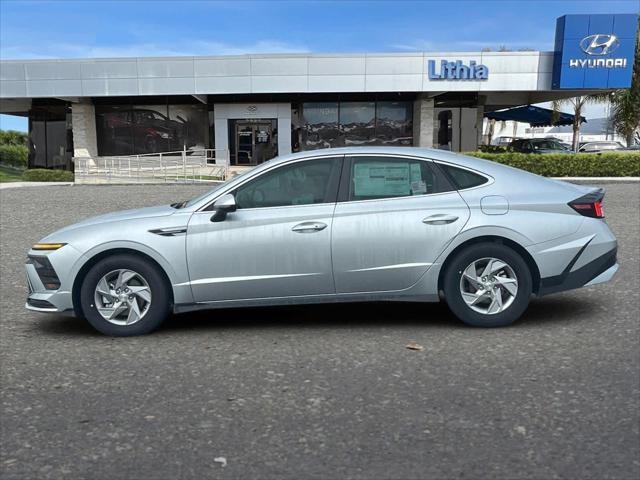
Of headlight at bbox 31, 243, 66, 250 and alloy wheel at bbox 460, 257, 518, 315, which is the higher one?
headlight at bbox 31, 243, 66, 250

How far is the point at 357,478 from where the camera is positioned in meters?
2.90

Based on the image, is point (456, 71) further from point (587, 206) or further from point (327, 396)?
point (327, 396)

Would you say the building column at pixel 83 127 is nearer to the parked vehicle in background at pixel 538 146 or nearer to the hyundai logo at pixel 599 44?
the parked vehicle in background at pixel 538 146

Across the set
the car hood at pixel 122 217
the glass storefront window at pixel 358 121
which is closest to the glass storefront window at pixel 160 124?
the glass storefront window at pixel 358 121

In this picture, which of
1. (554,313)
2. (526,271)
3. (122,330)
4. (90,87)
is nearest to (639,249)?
(554,313)

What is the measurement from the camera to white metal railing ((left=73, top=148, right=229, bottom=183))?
97.0 feet

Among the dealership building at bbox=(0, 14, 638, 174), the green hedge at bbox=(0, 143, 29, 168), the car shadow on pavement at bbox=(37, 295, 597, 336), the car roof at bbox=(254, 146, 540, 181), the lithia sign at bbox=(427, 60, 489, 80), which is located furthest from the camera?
the green hedge at bbox=(0, 143, 29, 168)

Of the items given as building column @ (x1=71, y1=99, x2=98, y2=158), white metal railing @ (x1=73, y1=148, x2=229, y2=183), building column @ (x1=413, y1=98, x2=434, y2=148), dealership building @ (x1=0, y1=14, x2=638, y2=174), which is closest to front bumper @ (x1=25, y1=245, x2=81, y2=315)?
dealership building @ (x1=0, y1=14, x2=638, y2=174)

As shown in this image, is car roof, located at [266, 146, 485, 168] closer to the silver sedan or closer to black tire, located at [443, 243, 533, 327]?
the silver sedan

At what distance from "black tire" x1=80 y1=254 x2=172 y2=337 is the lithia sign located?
82.3 ft

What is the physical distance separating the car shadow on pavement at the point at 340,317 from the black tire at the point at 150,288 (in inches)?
11.6

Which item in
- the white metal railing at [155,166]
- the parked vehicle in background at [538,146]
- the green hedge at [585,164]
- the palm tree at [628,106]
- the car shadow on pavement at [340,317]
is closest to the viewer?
the car shadow on pavement at [340,317]

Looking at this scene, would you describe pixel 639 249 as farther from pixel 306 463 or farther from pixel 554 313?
pixel 306 463

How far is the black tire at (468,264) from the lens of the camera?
512cm
